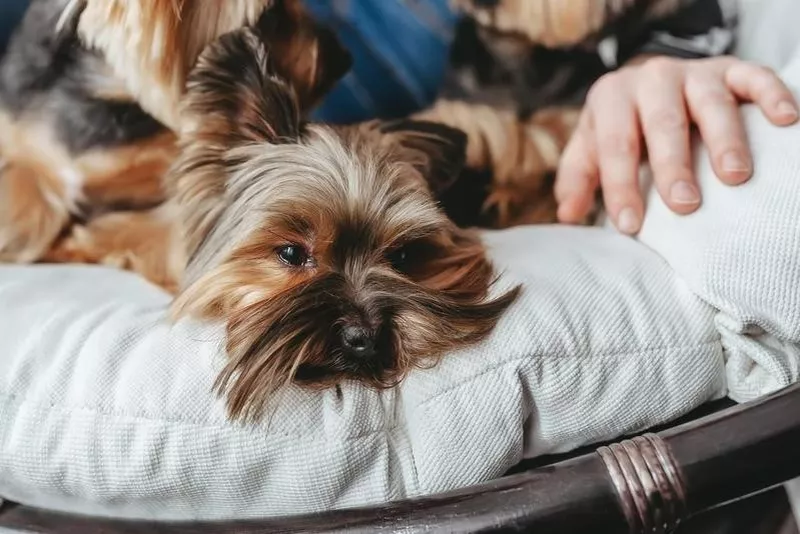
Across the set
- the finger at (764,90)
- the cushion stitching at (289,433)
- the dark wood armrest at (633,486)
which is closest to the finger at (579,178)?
the finger at (764,90)

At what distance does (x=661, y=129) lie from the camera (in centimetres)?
104

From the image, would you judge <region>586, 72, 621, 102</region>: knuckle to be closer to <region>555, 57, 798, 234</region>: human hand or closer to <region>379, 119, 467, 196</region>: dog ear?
<region>555, 57, 798, 234</region>: human hand

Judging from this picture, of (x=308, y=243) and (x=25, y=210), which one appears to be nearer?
(x=308, y=243)

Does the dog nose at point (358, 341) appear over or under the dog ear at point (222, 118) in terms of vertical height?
under

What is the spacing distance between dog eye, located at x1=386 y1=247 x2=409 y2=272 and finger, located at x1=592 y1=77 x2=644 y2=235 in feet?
0.93

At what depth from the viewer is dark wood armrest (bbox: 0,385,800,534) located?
69 centimetres

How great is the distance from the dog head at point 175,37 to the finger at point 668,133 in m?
0.45

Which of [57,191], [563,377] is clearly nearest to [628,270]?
[563,377]

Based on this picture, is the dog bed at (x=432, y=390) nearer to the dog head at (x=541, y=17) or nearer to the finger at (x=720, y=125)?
the finger at (x=720, y=125)

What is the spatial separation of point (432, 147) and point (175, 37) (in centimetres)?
38

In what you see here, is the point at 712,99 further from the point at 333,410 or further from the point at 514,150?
the point at 333,410

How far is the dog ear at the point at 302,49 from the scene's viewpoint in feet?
3.61

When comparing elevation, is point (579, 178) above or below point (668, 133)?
below

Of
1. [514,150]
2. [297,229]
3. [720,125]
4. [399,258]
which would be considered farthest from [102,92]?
[720,125]
